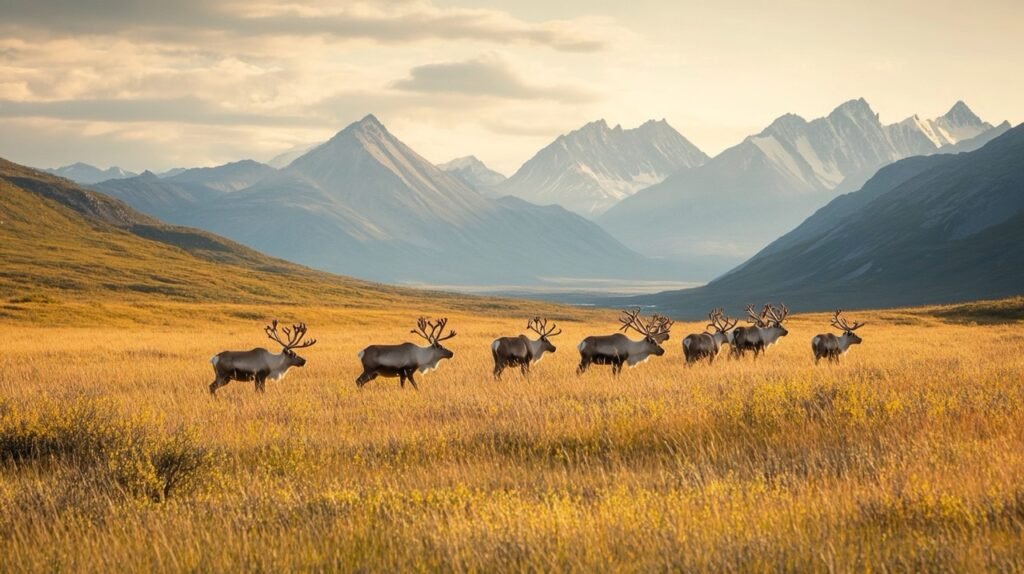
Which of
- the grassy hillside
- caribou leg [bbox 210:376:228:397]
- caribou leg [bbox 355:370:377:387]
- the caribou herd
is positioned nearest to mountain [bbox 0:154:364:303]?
the grassy hillside

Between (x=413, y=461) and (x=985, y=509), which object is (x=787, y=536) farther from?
(x=413, y=461)

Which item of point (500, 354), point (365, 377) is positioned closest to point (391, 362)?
point (365, 377)

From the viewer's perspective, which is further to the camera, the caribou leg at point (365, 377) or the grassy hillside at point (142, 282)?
the grassy hillside at point (142, 282)

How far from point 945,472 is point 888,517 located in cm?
190

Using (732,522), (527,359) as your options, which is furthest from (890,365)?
(732,522)

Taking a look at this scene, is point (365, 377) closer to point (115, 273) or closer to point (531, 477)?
point (531, 477)

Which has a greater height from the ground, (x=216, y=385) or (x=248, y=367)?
(x=248, y=367)

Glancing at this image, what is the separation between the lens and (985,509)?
7.48m

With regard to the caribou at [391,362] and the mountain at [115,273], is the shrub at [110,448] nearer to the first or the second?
the caribou at [391,362]

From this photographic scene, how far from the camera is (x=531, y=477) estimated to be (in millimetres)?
9883

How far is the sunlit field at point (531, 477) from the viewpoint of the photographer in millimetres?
6414

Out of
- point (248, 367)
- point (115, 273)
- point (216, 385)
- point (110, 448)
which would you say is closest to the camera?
point (110, 448)

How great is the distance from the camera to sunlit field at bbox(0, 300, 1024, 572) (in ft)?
21.0

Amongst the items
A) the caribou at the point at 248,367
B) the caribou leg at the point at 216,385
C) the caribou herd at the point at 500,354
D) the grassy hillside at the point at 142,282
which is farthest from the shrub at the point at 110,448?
the grassy hillside at the point at 142,282
